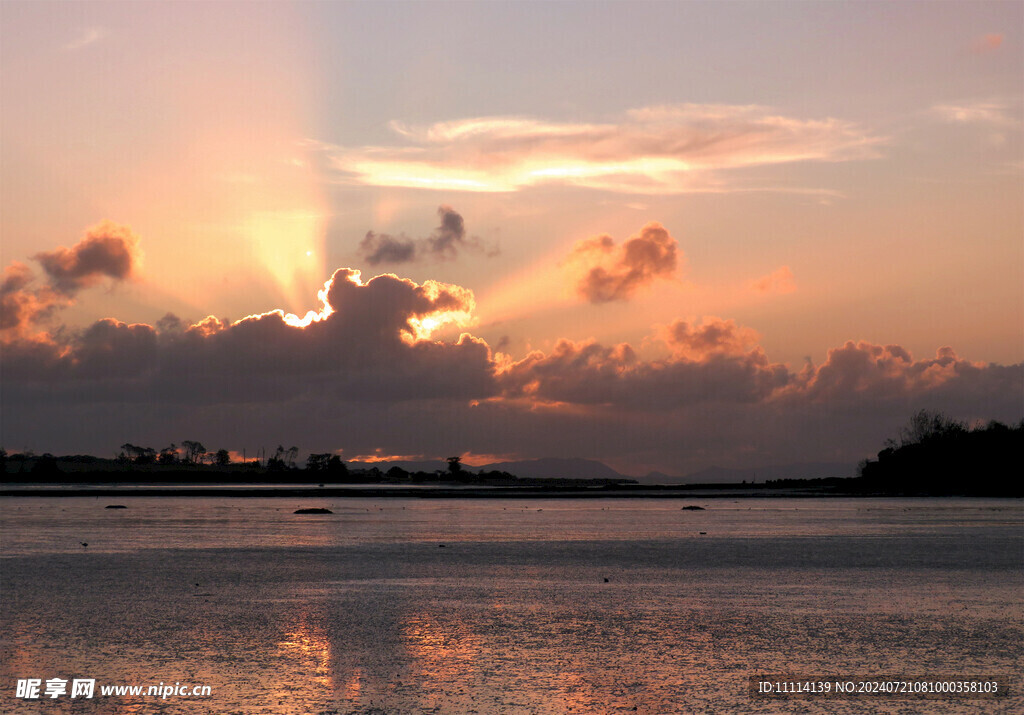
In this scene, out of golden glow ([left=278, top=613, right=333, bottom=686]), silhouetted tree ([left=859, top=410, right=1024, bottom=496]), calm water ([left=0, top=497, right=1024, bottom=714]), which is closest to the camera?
calm water ([left=0, top=497, right=1024, bottom=714])

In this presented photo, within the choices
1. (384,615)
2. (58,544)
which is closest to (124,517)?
(58,544)

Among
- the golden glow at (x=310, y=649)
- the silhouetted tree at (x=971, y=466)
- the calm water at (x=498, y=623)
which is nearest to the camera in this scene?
the calm water at (x=498, y=623)

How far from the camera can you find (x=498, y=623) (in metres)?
24.1

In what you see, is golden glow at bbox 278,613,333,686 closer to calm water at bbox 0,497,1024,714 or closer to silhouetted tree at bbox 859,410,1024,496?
calm water at bbox 0,497,1024,714

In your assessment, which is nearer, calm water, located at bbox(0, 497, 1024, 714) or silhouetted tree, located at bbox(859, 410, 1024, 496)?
calm water, located at bbox(0, 497, 1024, 714)

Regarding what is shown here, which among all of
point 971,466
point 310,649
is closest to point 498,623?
point 310,649

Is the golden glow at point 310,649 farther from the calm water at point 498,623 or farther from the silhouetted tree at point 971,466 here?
the silhouetted tree at point 971,466

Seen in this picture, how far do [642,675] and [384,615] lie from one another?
29.5 feet

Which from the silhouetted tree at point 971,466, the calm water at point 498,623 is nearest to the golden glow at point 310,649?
the calm water at point 498,623

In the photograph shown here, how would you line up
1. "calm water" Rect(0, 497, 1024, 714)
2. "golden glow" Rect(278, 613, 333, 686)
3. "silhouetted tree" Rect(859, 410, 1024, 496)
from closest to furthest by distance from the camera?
"calm water" Rect(0, 497, 1024, 714) → "golden glow" Rect(278, 613, 333, 686) → "silhouetted tree" Rect(859, 410, 1024, 496)

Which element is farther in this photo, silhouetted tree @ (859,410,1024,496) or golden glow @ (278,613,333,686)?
silhouetted tree @ (859,410,1024,496)

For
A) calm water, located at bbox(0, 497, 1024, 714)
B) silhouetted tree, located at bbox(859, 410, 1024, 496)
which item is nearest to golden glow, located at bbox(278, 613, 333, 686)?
calm water, located at bbox(0, 497, 1024, 714)

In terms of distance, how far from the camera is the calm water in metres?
16.9

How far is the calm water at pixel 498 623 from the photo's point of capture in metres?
16.9
